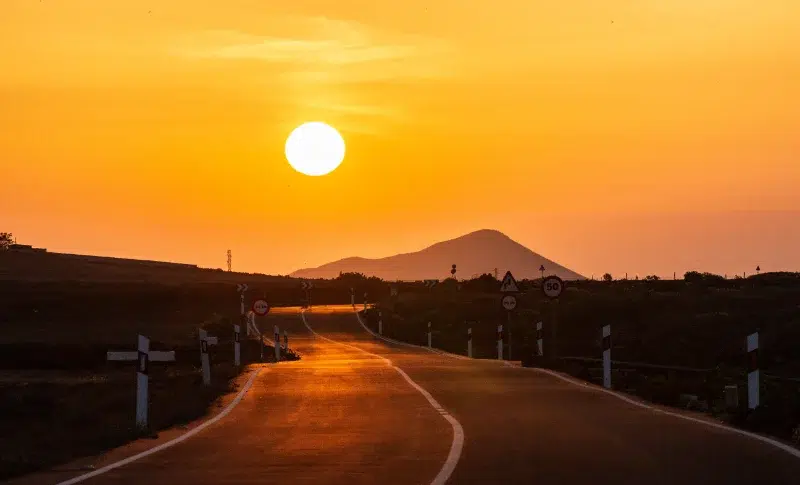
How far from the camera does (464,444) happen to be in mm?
15969

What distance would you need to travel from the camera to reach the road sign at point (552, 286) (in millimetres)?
35219

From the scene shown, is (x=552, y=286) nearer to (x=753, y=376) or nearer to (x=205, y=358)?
(x=205, y=358)

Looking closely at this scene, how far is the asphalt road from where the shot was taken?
1316 cm

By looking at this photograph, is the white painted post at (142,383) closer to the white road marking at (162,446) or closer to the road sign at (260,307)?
the white road marking at (162,446)

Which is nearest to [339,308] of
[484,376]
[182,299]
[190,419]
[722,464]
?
[182,299]

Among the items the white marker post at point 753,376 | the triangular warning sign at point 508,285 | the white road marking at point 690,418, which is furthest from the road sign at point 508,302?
the white marker post at point 753,376

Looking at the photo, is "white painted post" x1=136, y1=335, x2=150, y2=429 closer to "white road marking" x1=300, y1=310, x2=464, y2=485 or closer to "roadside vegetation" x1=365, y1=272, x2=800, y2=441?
"white road marking" x1=300, y1=310, x2=464, y2=485

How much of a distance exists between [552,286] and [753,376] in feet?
53.8

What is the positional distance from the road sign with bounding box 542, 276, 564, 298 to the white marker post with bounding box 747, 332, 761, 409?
15668 mm

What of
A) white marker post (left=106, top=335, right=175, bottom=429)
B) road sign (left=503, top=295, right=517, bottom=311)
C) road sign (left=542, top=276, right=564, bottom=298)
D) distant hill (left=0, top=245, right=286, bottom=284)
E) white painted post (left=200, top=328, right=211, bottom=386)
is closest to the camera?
white marker post (left=106, top=335, right=175, bottom=429)

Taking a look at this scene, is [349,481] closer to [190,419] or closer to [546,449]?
[546,449]

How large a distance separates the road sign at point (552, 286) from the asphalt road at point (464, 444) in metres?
8.53

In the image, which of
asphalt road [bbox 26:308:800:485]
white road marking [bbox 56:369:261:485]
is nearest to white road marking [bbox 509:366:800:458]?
asphalt road [bbox 26:308:800:485]

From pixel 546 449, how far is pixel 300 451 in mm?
2962
